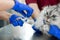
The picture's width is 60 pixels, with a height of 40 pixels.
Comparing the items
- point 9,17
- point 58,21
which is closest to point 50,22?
point 58,21

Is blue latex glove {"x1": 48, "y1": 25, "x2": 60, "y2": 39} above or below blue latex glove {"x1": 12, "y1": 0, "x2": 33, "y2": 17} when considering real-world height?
below

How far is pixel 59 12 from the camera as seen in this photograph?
76 centimetres

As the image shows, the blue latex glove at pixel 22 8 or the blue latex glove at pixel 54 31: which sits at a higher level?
the blue latex glove at pixel 22 8

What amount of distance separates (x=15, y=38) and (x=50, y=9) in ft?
0.78

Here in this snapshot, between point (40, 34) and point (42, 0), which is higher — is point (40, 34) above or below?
below

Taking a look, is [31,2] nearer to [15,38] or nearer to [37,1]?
[37,1]

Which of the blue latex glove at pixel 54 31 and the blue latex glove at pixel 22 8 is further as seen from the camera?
the blue latex glove at pixel 22 8

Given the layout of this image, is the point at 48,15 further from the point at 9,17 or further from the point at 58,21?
the point at 9,17

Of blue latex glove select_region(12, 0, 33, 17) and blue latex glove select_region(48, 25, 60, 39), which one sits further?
blue latex glove select_region(12, 0, 33, 17)

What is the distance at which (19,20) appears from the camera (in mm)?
818

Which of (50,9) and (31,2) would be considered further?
(31,2)

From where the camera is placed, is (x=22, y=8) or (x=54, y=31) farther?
(x=22, y=8)

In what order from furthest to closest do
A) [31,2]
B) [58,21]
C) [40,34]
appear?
[31,2] < [40,34] < [58,21]

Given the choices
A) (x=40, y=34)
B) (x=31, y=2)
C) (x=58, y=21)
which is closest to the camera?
(x=58, y=21)
